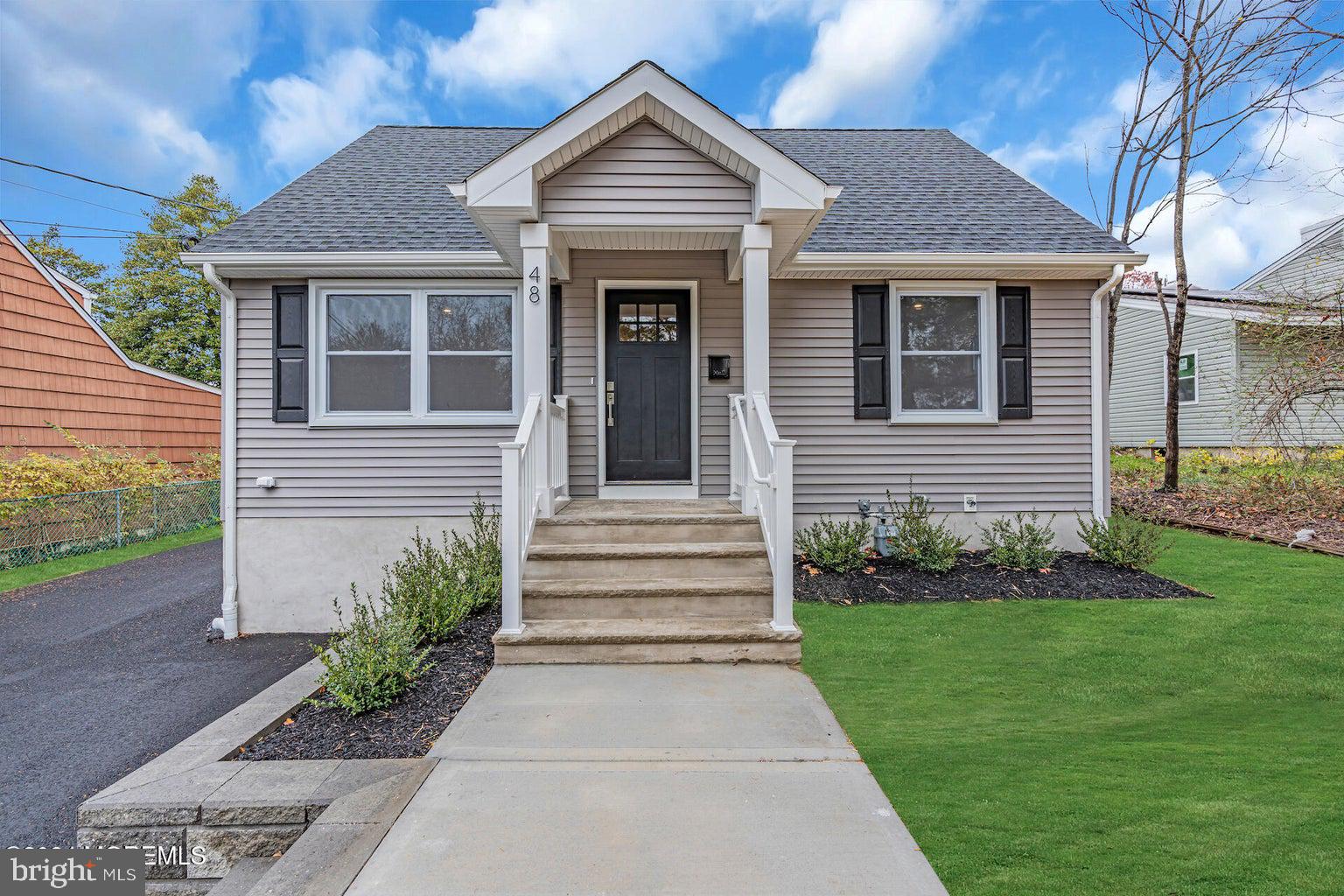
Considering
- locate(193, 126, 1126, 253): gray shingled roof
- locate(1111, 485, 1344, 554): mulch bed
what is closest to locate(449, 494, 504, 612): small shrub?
locate(193, 126, 1126, 253): gray shingled roof

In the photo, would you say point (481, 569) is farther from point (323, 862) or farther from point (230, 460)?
point (230, 460)

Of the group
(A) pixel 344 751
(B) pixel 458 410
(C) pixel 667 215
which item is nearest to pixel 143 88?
(B) pixel 458 410

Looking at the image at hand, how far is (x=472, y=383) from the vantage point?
20.4 ft

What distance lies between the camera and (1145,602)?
509 centimetres

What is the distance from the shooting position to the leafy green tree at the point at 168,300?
2112cm

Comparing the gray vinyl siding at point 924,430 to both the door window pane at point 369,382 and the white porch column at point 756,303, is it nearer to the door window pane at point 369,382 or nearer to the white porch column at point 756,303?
the white porch column at point 756,303

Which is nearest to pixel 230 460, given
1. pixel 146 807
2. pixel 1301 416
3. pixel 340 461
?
pixel 340 461

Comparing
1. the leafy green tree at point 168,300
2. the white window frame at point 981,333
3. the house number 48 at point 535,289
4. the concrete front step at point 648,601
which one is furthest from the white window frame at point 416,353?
the leafy green tree at point 168,300

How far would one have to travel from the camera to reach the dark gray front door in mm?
6367

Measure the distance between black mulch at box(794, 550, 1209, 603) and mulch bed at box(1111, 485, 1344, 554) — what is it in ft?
9.18

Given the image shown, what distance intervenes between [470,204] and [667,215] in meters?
1.41

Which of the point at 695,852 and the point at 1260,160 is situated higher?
the point at 1260,160

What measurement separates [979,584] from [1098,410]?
7.85 feet

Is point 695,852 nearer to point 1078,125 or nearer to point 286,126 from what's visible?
point 1078,125
